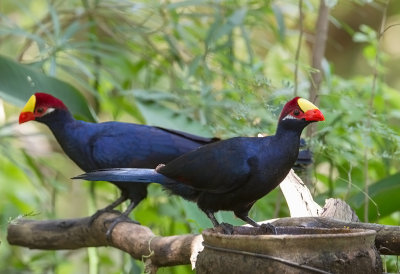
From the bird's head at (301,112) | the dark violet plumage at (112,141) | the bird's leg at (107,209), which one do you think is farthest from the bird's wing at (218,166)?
the bird's leg at (107,209)

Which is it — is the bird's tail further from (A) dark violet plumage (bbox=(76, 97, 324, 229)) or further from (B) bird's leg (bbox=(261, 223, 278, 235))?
(B) bird's leg (bbox=(261, 223, 278, 235))

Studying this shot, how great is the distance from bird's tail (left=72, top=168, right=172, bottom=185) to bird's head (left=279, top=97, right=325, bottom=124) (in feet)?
1.50

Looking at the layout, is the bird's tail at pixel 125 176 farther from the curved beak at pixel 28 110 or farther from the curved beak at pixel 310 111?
the curved beak at pixel 28 110

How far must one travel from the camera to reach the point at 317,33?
2.91 m

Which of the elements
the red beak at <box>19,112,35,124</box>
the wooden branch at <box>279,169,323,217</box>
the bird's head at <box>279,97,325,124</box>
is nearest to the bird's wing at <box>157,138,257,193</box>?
the bird's head at <box>279,97,325,124</box>

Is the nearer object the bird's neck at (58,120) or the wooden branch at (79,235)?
the wooden branch at (79,235)

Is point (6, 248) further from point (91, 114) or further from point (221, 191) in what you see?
point (221, 191)

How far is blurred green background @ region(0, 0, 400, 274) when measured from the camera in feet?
8.36

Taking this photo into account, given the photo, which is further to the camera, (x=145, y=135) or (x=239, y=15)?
(x=239, y=15)

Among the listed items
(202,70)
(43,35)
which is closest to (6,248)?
(43,35)

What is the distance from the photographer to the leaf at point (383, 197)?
2467 mm

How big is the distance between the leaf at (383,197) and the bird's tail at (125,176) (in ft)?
2.70

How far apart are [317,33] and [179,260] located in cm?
137

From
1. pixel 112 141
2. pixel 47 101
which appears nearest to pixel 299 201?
pixel 112 141
